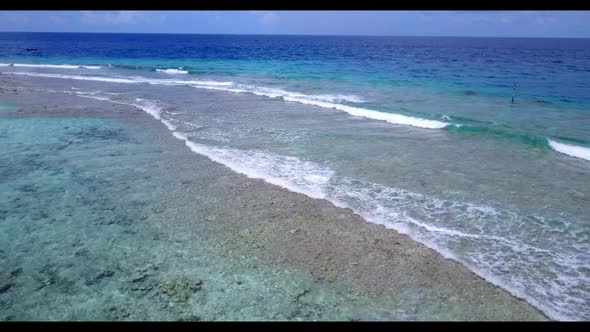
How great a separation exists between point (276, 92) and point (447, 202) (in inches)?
749

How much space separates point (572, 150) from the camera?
12734 mm

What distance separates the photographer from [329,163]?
11.2 meters

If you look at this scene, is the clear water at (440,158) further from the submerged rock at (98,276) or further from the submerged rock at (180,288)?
the submerged rock at (98,276)

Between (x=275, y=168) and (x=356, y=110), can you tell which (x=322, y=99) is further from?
(x=275, y=168)

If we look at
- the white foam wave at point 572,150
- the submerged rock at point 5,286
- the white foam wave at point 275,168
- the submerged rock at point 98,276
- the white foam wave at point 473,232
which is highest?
the white foam wave at point 572,150

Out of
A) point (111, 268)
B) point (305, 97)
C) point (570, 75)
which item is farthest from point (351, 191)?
point (570, 75)

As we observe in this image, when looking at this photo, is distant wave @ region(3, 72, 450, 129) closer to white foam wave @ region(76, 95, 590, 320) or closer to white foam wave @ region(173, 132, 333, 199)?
white foam wave @ region(173, 132, 333, 199)

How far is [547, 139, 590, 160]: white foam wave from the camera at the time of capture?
40.4 feet

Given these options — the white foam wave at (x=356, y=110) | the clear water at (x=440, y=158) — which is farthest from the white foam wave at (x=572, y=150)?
the white foam wave at (x=356, y=110)

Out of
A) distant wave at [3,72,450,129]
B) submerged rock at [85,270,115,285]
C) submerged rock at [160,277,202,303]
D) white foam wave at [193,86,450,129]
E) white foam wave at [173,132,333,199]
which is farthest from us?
distant wave at [3,72,450,129]

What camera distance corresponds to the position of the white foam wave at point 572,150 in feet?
40.4

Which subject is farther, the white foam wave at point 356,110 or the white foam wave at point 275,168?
the white foam wave at point 356,110

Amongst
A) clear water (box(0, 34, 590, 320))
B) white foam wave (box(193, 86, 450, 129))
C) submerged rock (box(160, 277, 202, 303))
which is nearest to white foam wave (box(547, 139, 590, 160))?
clear water (box(0, 34, 590, 320))
